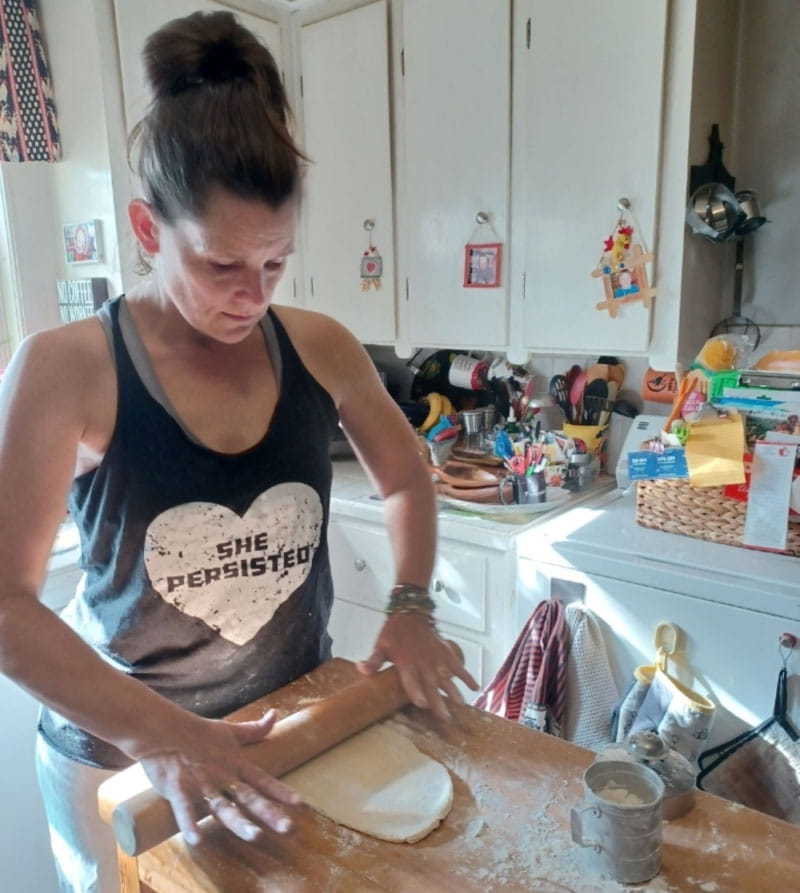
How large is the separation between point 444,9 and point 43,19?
39.2 inches

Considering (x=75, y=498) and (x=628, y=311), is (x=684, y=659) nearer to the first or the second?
(x=628, y=311)

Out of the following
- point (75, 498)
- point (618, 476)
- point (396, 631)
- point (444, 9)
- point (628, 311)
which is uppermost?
point (444, 9)

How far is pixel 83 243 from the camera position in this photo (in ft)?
6.39

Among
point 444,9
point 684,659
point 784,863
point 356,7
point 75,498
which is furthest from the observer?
point 356,7

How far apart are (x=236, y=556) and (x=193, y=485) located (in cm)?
9

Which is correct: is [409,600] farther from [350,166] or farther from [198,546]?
[350,166]

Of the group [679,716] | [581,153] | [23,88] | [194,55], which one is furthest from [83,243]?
[679,716]

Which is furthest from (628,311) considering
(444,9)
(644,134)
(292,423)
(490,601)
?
(292,423)

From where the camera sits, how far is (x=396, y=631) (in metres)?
0.83

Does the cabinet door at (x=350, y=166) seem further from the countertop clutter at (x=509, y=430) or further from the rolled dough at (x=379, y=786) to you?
the rolled dough at (x=379, y=786)

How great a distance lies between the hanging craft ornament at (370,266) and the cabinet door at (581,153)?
44 cm

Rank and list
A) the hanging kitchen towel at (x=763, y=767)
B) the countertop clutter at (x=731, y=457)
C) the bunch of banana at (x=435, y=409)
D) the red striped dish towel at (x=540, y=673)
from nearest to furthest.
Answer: the hanging kitchen towel at (x=763, y=767) → the countertop clutter at (x=731, y=457) → the red striped dish towel at (x=540, y=673) → the bunch of banana at (x=435, y=409)

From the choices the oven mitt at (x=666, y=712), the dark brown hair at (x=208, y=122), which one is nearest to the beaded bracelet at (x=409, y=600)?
the dark brown hair at (x=208, y=122)

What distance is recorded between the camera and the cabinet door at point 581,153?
1550 millimetres
